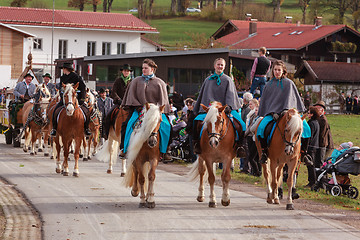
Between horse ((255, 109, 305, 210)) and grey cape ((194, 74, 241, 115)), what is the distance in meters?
0.99

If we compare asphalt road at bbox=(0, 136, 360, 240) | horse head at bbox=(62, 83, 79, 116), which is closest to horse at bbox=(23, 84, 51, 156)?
horse head at bbox=(62, 83, 79, 116)

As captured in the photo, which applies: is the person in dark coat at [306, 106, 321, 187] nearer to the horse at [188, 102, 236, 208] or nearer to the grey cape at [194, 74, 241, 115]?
the grey cape at [194, 74, 241, 115]

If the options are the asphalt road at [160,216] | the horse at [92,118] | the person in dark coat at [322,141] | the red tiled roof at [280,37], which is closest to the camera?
the asphalt road at [160,216]

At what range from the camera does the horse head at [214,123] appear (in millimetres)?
12039

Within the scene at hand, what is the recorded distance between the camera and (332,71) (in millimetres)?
62812

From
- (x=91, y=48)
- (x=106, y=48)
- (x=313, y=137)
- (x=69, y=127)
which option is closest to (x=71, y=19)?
(x=91, y=48)

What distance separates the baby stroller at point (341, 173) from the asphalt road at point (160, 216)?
2509 mm

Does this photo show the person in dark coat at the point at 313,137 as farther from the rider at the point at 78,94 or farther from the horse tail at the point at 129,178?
the rider at the point at 78,94

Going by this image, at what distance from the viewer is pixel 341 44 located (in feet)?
250

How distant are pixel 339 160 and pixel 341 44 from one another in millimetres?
63276

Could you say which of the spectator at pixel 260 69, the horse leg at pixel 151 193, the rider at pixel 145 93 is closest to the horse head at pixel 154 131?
the horse leg at pixel 151 193

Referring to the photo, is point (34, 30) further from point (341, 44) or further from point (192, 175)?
point (192, 175)

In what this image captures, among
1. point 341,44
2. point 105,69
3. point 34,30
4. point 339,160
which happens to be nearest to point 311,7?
point 341,44

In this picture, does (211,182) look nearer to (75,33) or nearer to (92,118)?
(92,118)
